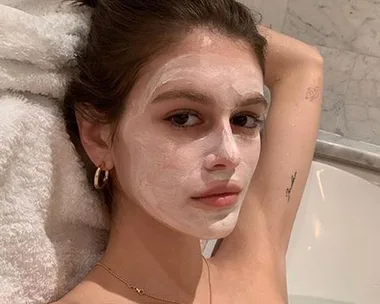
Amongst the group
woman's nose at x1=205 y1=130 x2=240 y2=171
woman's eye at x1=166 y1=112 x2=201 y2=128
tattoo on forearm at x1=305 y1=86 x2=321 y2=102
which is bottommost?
tattoo on forearm at x1=305 y1=86 x2=321 y2=102

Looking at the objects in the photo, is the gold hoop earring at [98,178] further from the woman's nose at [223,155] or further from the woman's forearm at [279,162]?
the woman's forearm at [279,162]

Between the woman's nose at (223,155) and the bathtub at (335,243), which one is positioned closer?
the woman's nose at (223,155)

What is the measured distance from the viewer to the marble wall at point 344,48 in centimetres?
171

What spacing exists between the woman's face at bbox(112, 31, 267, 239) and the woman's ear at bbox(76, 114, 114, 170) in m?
0.03

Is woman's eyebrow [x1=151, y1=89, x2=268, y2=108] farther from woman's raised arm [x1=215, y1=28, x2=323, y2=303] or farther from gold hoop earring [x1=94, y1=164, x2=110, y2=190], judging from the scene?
woman's raised arm [x1=215, y1=28, x2=323, y2=303]

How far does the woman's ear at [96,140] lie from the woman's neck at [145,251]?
0.07 m

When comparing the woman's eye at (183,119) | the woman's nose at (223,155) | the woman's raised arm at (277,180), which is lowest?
the woman's raised arm at (277,180)

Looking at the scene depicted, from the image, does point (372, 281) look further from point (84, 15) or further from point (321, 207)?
point (84, 15)

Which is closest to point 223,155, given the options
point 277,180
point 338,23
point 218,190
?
point 218,190

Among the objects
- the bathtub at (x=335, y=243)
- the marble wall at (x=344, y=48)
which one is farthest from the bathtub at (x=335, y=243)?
the marble wall at (x=344, y=48)

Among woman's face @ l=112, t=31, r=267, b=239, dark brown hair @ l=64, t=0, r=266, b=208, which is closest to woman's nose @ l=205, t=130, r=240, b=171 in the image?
woman's face @ l=112, t=31, r=267, b=239

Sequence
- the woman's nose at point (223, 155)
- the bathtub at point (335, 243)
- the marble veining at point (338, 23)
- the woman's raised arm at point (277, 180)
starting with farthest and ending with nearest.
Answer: the marble veining at point (338, 23) < the bathtub at point (335, 243) < the woman's raised arm at point (277, 180) < the woman's nose at point (223, 155)

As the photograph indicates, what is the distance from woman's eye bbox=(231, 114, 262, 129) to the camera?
0.78m

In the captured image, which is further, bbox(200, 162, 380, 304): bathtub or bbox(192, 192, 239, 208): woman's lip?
bbox(200, 162, 380, 304): bathtub
